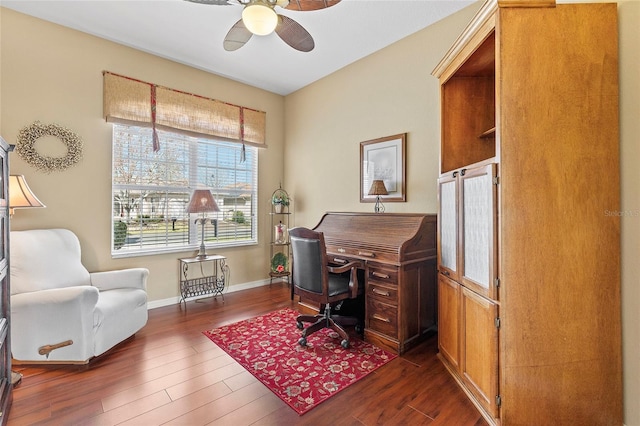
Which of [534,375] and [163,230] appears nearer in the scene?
[534,375]

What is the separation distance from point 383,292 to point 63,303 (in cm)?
249

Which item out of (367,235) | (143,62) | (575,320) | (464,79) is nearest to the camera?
(575,320)

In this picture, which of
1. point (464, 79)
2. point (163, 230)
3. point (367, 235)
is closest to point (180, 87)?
point (163, 230)

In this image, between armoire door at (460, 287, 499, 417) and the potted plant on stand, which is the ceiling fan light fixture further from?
the potted plant on stand

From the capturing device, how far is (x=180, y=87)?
148 inches

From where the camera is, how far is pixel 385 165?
342 centimetres

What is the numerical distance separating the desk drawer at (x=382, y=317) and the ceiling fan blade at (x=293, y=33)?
223 cm

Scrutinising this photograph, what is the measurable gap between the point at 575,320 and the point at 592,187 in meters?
0.70

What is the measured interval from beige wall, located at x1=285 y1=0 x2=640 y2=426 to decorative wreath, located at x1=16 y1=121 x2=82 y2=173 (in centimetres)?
271

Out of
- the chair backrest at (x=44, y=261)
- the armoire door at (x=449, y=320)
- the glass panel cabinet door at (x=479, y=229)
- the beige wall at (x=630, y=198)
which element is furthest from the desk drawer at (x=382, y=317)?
the chair backrest at (x=44, y=261)

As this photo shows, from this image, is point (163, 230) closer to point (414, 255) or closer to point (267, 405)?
point (267, 405)

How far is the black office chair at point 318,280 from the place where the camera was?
2482 mm

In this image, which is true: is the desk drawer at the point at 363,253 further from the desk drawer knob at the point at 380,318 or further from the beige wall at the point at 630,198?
the beige wall at the point at 630,198

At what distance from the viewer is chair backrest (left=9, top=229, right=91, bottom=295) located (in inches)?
95.9
